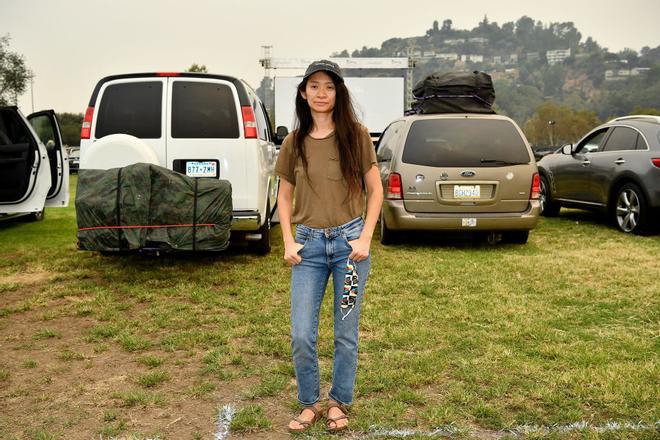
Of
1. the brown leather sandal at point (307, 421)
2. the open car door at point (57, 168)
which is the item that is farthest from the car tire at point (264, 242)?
the brown leather sandal at point (307, 421)

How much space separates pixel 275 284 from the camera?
655 centimetres

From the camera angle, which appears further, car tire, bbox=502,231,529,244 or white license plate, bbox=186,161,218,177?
car tire, bbox=502,231,529,244

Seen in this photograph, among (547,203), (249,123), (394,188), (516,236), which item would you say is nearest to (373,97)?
(547,203)

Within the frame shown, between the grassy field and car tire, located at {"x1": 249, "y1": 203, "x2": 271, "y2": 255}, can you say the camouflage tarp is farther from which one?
car tire, located at {"x1": 249, "y1": 203, "x2": 271, "y2": 255}

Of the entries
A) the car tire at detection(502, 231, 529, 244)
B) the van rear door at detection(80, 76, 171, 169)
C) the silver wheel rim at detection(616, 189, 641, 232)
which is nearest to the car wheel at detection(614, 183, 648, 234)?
the silver wheel rim at detection(616, 189, 641, 232)

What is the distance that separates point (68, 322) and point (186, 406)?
2.25 metres

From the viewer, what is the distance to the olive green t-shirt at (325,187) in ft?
10.00

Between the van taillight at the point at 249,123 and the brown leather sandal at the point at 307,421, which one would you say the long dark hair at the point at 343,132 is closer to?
the brown leather sandal at the point at 307,421

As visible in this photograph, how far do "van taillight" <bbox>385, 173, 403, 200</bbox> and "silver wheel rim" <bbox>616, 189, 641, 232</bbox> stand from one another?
362cm

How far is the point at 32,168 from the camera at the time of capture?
879 cm

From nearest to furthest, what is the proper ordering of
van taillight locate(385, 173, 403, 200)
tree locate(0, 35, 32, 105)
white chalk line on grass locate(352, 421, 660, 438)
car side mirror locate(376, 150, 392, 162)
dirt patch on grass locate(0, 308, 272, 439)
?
1. white chalk line on grass locate(352, 421, 660, 438)
2. dirt patch on grass locate(0, 308, 272, 439)
3. van taillight locate(385, 173, 403, 200)
4. car side mirror locate(376, 150, 392, 162)
5. tree locate(0, 35, 32, 105)

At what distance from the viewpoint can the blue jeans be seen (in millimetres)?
3055

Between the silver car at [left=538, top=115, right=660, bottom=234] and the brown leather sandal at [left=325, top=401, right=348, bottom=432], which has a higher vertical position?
the silver car at [left=538, top=115, right=660, bottom=234]

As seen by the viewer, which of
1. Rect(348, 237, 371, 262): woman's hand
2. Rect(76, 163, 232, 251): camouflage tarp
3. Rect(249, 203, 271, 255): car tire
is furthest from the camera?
Rect(249, 203, 271, 255): car tire
